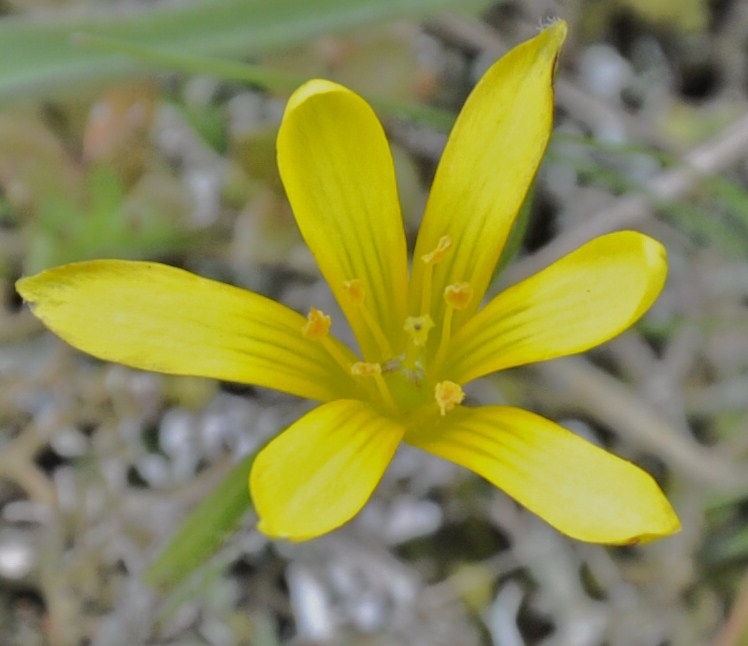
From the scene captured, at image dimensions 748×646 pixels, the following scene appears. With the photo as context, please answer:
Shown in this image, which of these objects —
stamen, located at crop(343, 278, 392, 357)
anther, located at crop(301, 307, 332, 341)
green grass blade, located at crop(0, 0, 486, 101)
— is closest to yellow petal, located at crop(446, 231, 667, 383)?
stamen, located at crop(343, 278, 392, 357)

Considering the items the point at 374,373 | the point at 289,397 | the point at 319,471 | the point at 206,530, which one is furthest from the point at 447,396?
the point at 289,397

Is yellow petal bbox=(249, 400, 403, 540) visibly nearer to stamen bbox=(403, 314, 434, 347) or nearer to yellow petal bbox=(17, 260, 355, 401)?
yellow petal bbox=(17, 260, 355, 401)

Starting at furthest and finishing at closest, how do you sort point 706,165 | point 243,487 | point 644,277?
point 706,165, point 243,487, point 644,277

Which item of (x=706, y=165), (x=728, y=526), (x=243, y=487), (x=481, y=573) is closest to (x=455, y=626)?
(x=481, y=573)

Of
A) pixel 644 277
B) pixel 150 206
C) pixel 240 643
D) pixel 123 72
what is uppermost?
pixel 644 277

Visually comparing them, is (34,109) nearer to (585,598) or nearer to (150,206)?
(150,206)
